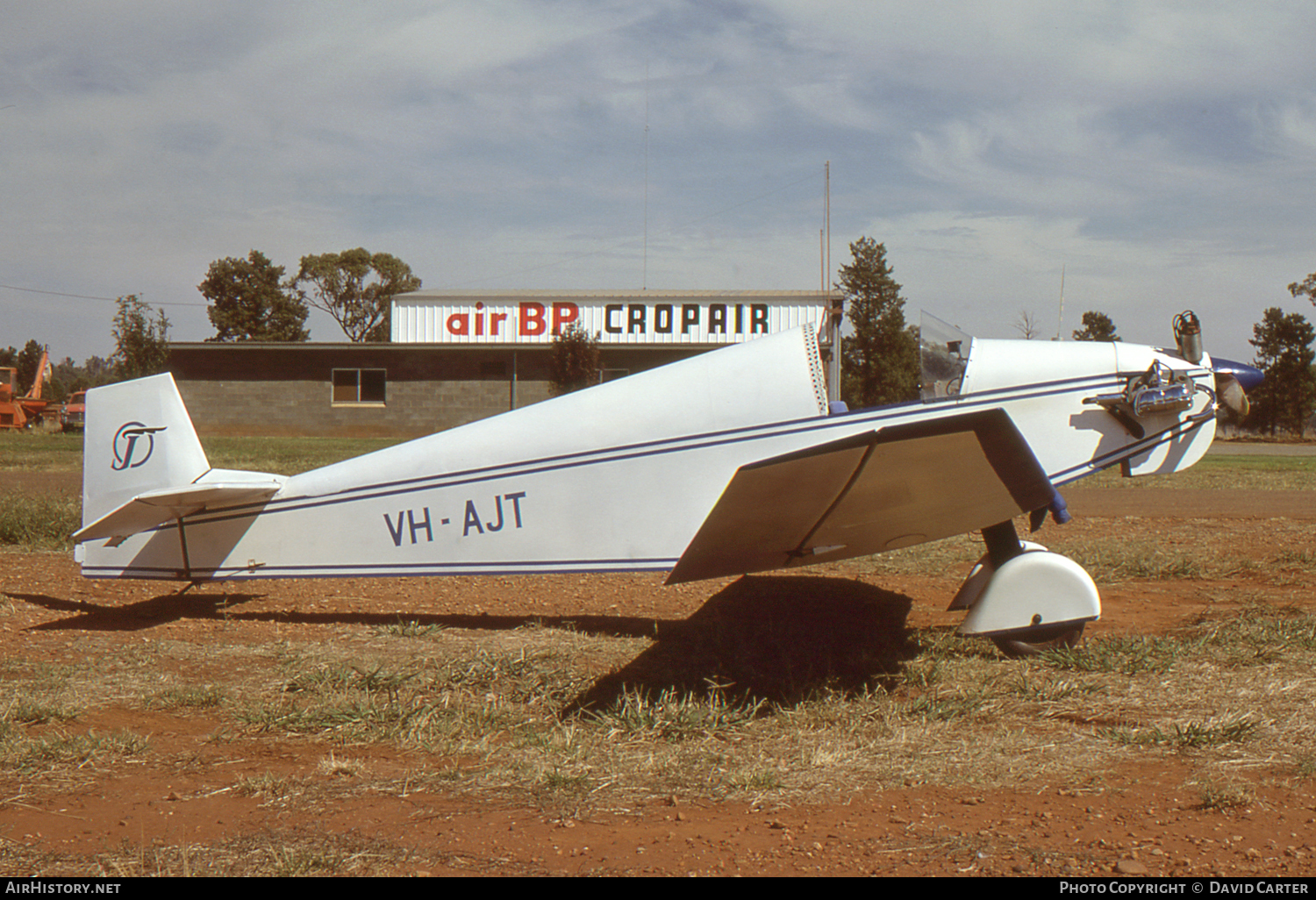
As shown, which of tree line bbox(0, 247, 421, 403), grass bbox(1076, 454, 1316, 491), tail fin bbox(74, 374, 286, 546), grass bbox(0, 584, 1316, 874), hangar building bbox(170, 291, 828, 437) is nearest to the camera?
grass bbox(0, 584, 1316, 874)

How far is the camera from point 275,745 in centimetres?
404

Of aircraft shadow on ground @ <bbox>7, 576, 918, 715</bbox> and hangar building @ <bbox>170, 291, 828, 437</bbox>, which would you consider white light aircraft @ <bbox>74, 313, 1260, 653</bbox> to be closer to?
aircraft shadow on ground @ <bbox>7, 576, 918, 715</bbox>

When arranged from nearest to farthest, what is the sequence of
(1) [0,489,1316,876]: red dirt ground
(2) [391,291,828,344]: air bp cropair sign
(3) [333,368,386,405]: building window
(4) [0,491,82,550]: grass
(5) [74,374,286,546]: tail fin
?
(1) [0,489,1316,876]: red dirt ground
(5) [74,374,286,546]: tail fin
(4) [0,491,82,550]: grass
(3) [333,368,386,405]: building window
(2) [391,291,828,344]: air bp cropair sign

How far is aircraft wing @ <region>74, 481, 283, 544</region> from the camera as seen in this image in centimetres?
564

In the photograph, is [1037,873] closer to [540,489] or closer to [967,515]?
[967,515]

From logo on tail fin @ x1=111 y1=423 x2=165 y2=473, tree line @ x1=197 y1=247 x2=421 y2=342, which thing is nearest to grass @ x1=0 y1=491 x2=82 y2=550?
logo on tail fin @ x1=111 y1=423 x2=165 y2=473

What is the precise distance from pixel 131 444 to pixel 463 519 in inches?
94.1

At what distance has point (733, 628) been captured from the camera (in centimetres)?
612

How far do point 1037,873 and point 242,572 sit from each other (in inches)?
204

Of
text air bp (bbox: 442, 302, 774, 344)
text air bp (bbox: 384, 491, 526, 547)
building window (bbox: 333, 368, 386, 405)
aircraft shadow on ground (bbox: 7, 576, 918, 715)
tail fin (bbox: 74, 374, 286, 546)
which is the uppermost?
text air bp (bbox: 442, 302, 774, 344)

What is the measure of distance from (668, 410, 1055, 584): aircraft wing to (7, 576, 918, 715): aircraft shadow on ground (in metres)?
0.62

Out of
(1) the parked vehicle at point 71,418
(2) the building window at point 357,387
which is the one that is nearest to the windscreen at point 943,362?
(2) the building window at point 357,387

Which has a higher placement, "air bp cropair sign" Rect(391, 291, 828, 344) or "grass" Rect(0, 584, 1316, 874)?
"air bp cropair sign" Rect(391, 291, 828, 344)
